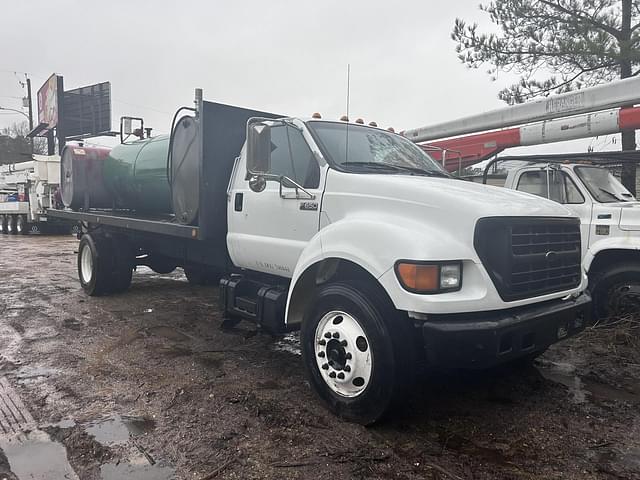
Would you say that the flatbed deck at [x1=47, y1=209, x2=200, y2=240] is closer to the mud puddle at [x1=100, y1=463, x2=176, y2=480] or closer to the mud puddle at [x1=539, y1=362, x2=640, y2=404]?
the mud puddle at [x1=100, y1=463, x2=176, y2=480]

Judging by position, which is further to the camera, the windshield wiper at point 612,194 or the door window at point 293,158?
the windshield wiper at point 612,194

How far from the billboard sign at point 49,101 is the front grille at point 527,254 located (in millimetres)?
38159

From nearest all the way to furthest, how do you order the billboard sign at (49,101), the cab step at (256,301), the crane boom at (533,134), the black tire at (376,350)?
the black tire at (376,350)
the cab step at (256,301)
the crane boom at (533,134)
the billboard sign at (49,101)

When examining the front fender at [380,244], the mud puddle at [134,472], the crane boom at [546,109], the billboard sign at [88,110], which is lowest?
the mud puddle at [134,472]

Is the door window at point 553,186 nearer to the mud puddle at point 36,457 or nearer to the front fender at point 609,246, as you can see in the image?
the front fender at point 609,246

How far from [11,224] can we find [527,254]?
25.6 m

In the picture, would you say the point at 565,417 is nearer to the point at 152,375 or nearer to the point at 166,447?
the point at 166,447

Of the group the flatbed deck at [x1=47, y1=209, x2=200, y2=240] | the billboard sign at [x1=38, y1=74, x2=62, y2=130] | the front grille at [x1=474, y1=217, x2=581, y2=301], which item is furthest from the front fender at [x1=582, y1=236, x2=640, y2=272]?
the billboard sign at [x1=38, y1=74, x2=62, y2=130]

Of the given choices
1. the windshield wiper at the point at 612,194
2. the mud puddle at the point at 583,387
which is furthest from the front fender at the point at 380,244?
the windshield wiper at the point at 612,194

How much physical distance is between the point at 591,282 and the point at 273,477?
176 inches

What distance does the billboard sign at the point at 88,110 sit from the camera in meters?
35.9

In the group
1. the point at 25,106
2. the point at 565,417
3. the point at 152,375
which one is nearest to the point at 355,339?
the point at 565,417

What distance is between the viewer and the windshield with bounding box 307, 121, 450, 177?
13.9 ft

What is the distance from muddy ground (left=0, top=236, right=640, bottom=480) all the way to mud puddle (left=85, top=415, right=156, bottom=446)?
1 cm
